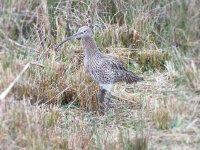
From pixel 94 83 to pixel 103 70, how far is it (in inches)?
13.2

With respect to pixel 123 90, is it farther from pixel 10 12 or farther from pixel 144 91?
pixel 10 12

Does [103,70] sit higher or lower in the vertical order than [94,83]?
higher

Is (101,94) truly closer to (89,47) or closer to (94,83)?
(94,83)

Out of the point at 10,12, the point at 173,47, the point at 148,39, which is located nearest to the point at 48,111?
the point at 10,12

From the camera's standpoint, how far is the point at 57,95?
7078 mm

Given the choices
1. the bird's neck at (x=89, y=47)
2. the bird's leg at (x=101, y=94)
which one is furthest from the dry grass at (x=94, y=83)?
the bird's neck at (x=89, y=47)

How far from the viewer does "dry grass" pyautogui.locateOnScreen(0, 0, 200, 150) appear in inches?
227

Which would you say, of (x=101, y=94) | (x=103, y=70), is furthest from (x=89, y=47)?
(x=101, y=94)

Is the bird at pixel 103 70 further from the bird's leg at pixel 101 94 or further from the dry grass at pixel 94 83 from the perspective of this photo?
the dry grass at pixel 94 83

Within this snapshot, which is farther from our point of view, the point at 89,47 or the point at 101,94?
the point at 89,47

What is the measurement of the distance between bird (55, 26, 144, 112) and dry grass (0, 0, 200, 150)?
0.16 metres

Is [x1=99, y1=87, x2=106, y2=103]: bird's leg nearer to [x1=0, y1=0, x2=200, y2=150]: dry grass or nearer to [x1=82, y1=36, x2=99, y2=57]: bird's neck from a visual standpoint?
[x1=0, y1=0, x2=200, y2=150]: dry grass

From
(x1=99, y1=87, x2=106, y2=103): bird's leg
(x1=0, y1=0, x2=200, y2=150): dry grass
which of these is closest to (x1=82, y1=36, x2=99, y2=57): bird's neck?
(x1=0, y1=0, x2=200, y2=150): dry grass

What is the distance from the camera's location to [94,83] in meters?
7.36
